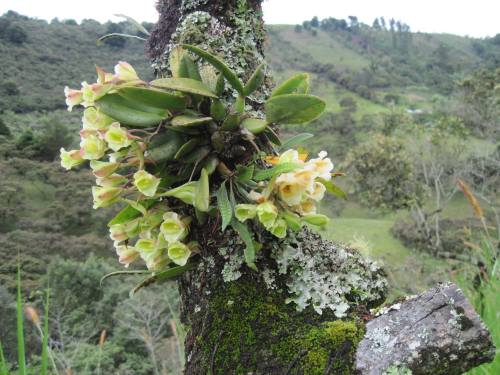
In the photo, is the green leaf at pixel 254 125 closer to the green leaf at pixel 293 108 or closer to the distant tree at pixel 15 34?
the green leaf at pixel 293 108

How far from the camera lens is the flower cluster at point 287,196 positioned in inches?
44.9

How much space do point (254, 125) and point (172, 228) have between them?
1.16 feet

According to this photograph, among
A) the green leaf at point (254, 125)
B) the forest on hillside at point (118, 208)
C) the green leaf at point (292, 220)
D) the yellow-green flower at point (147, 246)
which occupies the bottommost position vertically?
the forest on hillside at point (118, 208)

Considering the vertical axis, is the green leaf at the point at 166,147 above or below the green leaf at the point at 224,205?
above

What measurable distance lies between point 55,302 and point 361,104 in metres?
42.8

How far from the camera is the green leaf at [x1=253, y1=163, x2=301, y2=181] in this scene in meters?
1.13

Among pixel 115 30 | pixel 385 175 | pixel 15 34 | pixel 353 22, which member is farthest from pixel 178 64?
pixel 353 22

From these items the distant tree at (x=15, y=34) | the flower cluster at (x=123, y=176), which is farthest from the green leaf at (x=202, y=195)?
the distant tree at (x=15, y=34)

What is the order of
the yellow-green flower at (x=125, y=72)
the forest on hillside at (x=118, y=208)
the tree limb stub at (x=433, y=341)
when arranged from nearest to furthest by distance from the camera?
the tree limb stub at (x=433, y=341) → the yellow-green flower at (x=125, y=72) → the forest on hillside at (x=118, y=208)

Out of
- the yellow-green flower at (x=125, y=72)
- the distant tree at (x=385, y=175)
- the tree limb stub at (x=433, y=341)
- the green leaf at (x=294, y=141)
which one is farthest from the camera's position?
the distant tree at (x=385, y=175)

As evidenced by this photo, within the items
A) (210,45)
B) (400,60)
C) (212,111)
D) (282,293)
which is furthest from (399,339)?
(400,60)

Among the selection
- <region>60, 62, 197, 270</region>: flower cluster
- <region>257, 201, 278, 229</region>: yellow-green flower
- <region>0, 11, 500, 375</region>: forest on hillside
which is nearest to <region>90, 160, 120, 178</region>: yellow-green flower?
<region>60, 62, 197, 270</region>: flower cluster

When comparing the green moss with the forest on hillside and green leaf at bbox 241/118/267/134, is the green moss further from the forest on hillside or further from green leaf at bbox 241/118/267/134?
the forest on hillside

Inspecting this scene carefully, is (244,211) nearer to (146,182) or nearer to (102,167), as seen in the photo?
(146,182)
